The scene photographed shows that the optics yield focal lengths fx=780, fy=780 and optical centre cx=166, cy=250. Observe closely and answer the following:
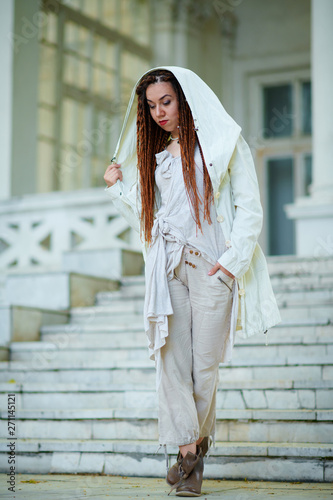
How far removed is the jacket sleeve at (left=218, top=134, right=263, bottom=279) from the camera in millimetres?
3033

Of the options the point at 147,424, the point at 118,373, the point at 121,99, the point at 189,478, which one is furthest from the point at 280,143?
the point at 189,478

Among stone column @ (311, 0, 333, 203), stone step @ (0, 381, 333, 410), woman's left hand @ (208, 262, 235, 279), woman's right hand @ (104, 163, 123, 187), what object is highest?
stone column @ (311, 0, 333, 203)

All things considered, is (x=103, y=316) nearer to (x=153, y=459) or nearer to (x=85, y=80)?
(x=153, y=459)

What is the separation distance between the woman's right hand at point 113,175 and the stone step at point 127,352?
1.67 m

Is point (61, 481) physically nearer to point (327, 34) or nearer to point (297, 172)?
point (327, 34)

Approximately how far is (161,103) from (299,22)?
8.39 metres

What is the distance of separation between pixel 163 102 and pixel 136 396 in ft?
5.99

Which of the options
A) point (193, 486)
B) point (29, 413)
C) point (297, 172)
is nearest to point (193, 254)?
point (193, 486)

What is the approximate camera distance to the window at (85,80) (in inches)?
372

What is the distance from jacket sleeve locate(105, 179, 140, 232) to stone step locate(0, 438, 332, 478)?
1.11 meters

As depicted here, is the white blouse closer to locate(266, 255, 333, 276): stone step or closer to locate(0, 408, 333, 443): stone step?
locate(0, 408, 333, 443): stone step

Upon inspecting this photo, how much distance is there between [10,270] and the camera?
7.64 metres

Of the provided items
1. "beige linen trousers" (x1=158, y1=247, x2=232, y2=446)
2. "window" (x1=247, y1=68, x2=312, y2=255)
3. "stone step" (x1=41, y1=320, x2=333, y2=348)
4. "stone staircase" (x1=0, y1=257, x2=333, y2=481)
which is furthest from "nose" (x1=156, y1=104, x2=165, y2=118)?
"window" (x1=247, y1=68, x2=312, y2=255)

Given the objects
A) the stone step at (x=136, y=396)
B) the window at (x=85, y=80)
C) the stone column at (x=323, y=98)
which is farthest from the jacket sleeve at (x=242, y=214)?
the window at (x=85, y=80)
